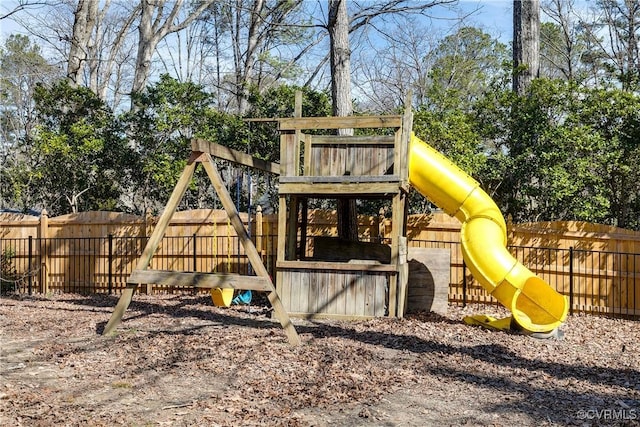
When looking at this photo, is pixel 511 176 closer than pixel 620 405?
No

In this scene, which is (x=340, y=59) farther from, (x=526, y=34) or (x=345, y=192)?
(x=526, y=34)

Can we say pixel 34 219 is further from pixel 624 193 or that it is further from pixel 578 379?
pixel 624 193

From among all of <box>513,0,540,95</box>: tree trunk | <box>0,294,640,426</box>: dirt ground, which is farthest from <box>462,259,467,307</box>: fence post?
<box>513,0,540,95</box>: tree trunk

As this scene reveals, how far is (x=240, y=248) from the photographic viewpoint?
13617 millimetres

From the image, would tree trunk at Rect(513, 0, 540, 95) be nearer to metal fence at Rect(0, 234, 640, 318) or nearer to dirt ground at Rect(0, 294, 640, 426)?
metal fence at Rect(0, 234, 640, 318)

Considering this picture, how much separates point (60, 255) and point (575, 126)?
12406 millimetres

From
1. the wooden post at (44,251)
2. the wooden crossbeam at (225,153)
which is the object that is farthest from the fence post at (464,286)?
the wooden post at (44,251)

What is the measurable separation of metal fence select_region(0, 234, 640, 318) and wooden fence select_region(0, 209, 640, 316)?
20mm

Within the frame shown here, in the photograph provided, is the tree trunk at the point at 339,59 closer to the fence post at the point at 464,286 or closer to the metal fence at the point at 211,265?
the metal fence at the point at 211,265

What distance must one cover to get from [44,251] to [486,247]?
1067cm

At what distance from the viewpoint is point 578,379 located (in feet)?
20.1

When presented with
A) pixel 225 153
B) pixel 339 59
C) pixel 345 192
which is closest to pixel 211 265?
pixel 345 192

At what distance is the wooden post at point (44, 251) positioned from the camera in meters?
14.0

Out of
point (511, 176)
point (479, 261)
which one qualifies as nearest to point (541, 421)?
point (479, 261)
